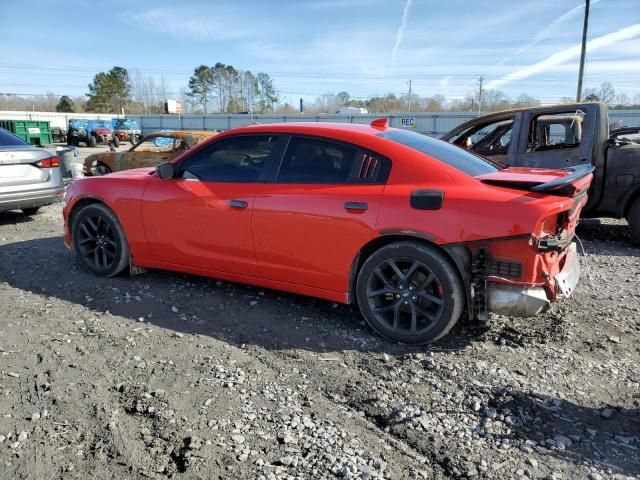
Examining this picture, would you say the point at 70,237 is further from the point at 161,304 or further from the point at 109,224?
the point at 161,304

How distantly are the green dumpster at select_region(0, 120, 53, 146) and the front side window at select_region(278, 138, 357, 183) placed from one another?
33.0 meters

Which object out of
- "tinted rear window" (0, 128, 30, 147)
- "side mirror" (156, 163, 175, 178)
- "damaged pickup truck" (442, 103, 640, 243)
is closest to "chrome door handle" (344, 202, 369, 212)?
"side mirror" (156, 163, 175, 178)

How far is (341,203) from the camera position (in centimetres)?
360

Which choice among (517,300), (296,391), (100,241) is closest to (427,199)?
(517,300)

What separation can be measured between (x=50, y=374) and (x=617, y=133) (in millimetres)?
7448

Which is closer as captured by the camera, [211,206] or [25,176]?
[211,206]

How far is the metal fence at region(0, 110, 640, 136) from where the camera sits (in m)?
30.0

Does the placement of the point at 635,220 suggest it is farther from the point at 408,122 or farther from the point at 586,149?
the point at 408,122

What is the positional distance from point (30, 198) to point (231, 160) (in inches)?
181

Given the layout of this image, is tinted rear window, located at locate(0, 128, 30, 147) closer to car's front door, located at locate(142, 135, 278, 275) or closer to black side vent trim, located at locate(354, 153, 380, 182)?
car's front door, located at locate(142, 135, 278, 275)

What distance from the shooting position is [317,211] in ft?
12.1

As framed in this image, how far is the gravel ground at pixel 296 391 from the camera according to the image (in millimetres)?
2348

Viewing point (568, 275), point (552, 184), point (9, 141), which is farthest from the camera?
point (9, 141)

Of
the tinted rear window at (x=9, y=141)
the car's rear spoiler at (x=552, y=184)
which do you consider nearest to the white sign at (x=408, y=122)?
the tinted rear window at (x=9, y=141)
